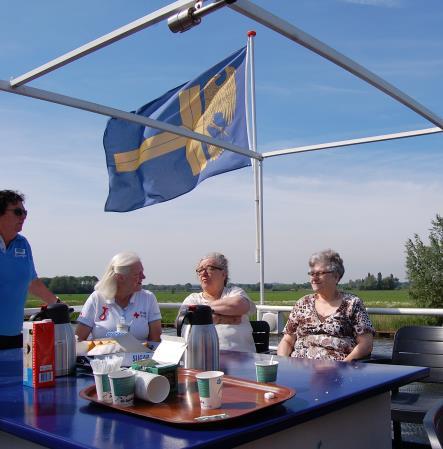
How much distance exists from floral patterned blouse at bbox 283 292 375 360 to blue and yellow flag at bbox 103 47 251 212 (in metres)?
2.13

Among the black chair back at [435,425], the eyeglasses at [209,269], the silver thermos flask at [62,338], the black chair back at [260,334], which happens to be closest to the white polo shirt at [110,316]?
the eyeglasses at [209,269]

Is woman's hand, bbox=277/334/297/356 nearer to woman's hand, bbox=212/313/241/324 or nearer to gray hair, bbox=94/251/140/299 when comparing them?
woman's hand, bbox=212/313/241/324

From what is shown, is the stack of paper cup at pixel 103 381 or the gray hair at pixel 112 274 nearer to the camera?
the stack of paper cup at pixel 103 381

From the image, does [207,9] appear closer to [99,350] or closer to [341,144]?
[99,350]

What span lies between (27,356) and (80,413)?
1.71ft

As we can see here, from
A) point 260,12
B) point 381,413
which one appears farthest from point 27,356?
point 260,12

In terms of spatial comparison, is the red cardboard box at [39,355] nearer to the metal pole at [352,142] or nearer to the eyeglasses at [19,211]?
the eyeglasses at [19,211]

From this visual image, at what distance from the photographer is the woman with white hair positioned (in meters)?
3.16

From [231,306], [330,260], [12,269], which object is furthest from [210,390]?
[12,269]

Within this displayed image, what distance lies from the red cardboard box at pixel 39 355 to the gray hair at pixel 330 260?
181 centimetres

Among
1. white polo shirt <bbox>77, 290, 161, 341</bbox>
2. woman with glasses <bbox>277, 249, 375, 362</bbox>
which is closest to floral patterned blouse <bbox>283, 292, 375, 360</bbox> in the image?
woman with glasses <bbox>277, 249, 375, 362</bbox>

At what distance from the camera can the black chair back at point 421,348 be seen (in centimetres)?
307

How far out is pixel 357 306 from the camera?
3172 mm

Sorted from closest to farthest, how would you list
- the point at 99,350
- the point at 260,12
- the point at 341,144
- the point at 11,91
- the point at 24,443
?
the point at 24,443 < the point at 260,12 < the point at 99,350 < the point at 11,91 < the point at 341,144
